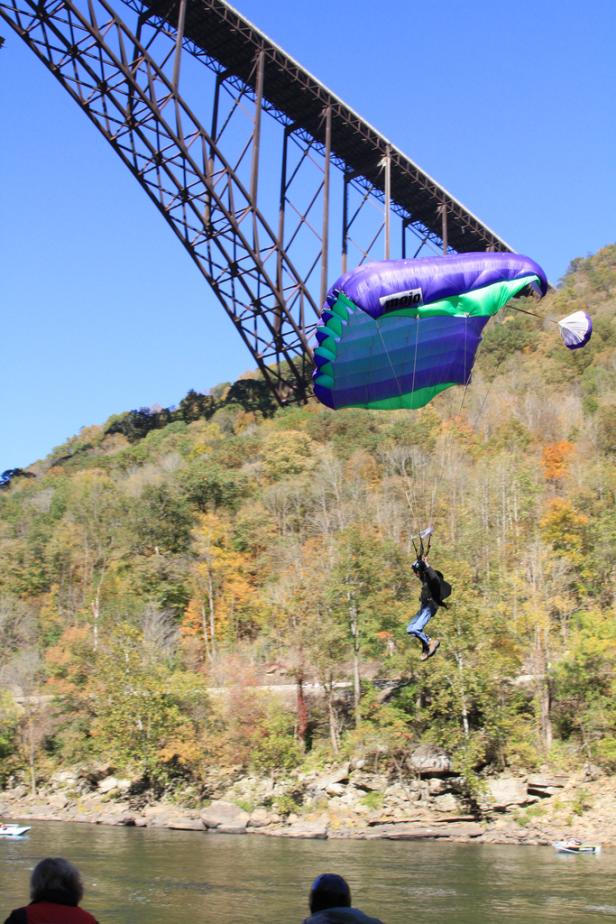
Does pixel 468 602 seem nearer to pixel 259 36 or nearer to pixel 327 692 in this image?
pixel 327 692

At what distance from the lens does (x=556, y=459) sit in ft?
137

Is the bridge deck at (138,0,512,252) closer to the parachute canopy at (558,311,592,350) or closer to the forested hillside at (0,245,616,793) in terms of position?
the forested hillside at (0,245,616,793)

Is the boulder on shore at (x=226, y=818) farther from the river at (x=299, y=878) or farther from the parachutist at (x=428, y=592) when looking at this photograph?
the parachutist at (x=428, y=592)

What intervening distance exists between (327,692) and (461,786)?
17.4 feet

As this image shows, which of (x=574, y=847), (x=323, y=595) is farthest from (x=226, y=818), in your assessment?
(x=574, y=847)

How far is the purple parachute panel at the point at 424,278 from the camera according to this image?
38.3 feet

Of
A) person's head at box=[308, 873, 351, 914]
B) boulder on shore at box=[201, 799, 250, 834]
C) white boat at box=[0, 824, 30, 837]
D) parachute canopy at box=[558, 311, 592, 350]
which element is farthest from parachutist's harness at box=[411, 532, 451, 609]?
boulder on shore at box=[201, 799, 250, 834]

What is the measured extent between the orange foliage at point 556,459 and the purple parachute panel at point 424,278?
29.3 m

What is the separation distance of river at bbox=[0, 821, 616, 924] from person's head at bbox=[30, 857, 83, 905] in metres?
13.2

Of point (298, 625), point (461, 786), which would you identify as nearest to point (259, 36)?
point (298, 625)

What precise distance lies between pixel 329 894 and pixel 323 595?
27471 millimetres

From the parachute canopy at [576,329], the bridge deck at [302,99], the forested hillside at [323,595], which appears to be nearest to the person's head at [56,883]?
the parachute canopy at [576,329]

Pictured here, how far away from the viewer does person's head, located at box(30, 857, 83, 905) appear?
3.44 meters

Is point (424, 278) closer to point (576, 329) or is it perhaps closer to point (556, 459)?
point (576, 329)
